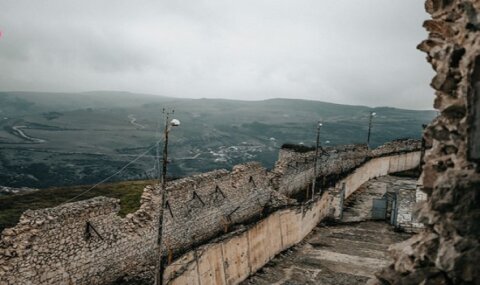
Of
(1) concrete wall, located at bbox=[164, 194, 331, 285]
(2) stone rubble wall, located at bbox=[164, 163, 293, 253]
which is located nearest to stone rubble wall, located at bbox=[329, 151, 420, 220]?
(1) concrete wall, located at bbox=[164, 194, 331, 285]

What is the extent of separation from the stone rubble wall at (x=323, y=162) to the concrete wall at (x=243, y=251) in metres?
4.58

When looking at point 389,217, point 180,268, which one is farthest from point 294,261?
point 389,217

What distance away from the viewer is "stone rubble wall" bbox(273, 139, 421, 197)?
32.2m

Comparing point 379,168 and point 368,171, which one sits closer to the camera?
point 368,171

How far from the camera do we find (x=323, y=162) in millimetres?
40969

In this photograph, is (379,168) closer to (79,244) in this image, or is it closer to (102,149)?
(79,244)

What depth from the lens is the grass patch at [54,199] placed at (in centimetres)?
2530

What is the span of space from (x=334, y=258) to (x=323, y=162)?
1823cm

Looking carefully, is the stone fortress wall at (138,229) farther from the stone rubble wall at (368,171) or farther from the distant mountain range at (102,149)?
the distant mountain range at (102,149)

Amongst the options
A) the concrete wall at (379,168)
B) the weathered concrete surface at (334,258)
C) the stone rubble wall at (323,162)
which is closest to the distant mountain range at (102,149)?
the stone rubble wall at (323,162)

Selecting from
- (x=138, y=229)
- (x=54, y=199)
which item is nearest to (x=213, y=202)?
(x=138, y=229)

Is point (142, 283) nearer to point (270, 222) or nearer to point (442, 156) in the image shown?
point (270, 222)

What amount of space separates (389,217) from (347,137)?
171m

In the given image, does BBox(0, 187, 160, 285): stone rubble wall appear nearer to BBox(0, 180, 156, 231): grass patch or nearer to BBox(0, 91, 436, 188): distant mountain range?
BBox(0, 180, 156, 231): grass patch
